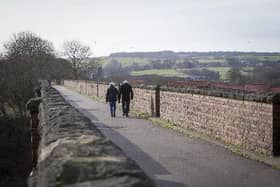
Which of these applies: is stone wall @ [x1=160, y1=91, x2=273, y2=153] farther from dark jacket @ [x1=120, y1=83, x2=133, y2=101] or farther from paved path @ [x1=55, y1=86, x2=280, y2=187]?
dark jacket @ [x1=120, y1=83, x2=133, y2=101]

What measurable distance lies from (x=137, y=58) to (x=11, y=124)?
90.6 metres

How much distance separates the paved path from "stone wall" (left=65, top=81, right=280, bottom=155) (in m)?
0.53

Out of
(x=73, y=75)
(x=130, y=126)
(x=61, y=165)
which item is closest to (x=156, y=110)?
(x=130, y=126)

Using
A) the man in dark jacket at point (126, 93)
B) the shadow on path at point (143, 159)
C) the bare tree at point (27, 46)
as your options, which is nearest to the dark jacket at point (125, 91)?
the man in dark jacket at point (126, 93)

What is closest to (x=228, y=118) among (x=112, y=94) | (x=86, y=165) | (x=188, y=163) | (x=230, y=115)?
(x=230, y=115)

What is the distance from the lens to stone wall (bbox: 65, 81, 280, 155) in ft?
33.2

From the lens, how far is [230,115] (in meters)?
11.9

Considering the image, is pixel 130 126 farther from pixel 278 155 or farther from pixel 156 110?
pixel 278 155

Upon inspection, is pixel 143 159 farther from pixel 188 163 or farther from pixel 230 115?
pixel 230 115

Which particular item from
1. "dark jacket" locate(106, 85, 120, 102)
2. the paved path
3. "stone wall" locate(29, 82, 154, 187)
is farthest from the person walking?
"stone wall" locate(29, 82, 154, 187)

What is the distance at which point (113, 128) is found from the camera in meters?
17.2

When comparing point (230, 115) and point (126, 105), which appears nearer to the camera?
point (230, 115)

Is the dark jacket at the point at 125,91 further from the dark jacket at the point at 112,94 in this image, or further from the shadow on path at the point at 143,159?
the shadow on path at the point at 143,159

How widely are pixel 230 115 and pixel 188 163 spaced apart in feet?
7.88
